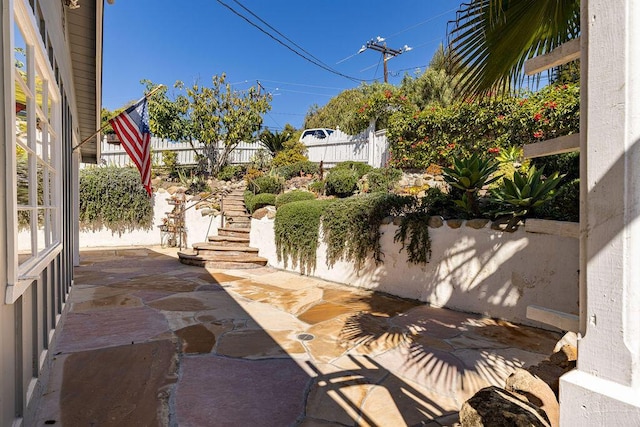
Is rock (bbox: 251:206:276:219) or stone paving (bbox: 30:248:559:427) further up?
rock (bbox: 251:206:276:219)

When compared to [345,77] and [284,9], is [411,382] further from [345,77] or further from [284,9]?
[345,77]

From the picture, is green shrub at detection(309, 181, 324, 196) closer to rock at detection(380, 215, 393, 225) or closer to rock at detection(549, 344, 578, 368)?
rock at detection(380, 215, 393, 225)

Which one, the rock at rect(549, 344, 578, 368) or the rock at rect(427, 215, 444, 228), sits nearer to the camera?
the rock at rect(549, 344, 578, 368)

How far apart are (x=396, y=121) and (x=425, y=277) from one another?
249 inches

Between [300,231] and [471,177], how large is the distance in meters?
3.46

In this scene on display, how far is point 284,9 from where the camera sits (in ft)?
36.5

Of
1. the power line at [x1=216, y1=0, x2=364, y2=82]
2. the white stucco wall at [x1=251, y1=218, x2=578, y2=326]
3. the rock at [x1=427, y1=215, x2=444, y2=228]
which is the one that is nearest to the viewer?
the white stucco wall at [x1=251, y1=218, x2=578, y2=326]

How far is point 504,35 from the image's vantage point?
2.76 metres

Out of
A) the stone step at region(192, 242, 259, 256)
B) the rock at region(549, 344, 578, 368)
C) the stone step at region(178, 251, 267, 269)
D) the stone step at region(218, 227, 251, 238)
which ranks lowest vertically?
the stone step at region(178, 251, 267, 269)

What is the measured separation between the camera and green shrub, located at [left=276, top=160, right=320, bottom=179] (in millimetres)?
11852

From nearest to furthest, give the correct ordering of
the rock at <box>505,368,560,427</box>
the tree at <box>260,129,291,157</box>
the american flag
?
the rock at <box>505,368,560,427</box> → the american flag → the tree at <box>260,129,291,157</box>

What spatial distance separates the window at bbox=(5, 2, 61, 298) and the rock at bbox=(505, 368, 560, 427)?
8.69ft

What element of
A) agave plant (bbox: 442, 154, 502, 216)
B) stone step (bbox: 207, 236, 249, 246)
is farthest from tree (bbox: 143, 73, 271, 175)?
agave plant (bbox: 442, 154, 502, 216)

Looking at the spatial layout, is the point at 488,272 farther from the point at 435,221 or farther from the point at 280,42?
the point at 280,42
